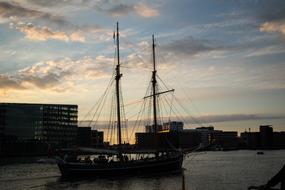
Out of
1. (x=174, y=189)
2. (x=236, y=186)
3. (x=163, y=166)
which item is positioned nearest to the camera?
(x=174, y=189)

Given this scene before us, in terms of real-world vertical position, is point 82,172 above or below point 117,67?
below

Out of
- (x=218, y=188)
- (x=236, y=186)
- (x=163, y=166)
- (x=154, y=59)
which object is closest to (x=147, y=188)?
(x=218, y=188)

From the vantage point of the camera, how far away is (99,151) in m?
85.3

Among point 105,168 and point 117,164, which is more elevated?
point 117,164

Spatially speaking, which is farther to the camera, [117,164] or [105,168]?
[117,164]

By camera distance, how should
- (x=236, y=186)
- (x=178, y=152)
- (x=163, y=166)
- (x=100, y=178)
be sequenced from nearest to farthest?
(x=236, y=186), (x=100, y=178), (x=163, y=166), (x=178, y=152)

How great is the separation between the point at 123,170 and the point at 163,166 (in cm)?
956

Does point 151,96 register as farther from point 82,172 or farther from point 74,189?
point 74,189

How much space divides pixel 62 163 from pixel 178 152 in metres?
26.4

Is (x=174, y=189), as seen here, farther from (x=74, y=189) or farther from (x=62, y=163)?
(x=62, y=163)

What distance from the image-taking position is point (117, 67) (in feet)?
276

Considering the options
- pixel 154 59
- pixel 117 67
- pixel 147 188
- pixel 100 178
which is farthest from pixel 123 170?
pixel 154 59

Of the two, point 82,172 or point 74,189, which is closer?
point 74,189

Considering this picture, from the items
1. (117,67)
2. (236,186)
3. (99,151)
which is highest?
(117,67)
